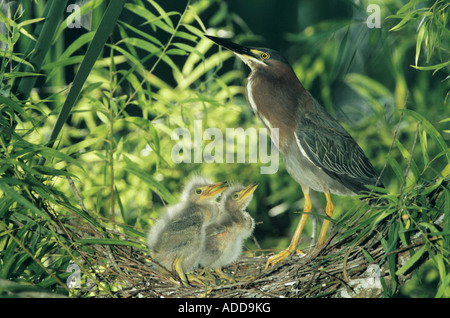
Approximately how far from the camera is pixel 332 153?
71.3 inches

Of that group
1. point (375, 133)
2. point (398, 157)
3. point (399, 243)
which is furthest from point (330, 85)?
point (399, 243)

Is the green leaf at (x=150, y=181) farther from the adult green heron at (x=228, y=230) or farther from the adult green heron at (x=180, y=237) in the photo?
the adult green heron at (x=228, y=230)

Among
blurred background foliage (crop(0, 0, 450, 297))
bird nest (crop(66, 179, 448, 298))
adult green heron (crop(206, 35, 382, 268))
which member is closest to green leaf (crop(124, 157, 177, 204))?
blurred background foliage (crop(0, 0, 450, 297))

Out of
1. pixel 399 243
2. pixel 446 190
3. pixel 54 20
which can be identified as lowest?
pixel 399 243

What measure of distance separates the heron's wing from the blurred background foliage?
0.10m

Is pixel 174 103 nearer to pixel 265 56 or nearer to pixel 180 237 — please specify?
pixel 265 56

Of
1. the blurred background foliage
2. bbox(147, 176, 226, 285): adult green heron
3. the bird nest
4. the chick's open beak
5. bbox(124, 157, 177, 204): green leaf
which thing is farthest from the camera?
the chick's open beak

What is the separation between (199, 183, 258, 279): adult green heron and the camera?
168 cm

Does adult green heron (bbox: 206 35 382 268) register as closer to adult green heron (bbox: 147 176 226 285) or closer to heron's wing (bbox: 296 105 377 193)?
heron's wing (bbox: 296 105 377 193)

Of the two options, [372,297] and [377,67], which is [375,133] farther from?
[372,297]

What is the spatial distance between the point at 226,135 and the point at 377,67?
A: 901 millimetres

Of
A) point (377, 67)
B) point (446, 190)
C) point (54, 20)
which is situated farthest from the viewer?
point (377, 67)

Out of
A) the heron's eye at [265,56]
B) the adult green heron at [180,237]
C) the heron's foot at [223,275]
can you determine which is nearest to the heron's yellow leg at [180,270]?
the adult green heron at [180,237]

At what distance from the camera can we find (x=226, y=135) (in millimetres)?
2395
